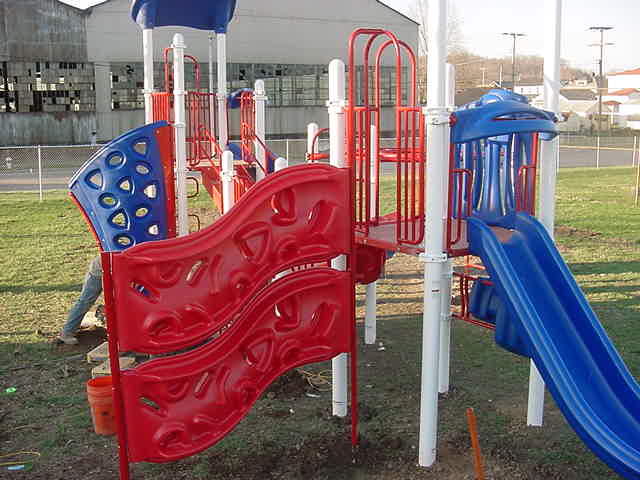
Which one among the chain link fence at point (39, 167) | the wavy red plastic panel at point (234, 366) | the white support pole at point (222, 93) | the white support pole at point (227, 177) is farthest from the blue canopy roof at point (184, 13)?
the chain link fence at point (39, 167)

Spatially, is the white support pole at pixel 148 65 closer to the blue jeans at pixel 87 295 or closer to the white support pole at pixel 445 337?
the blue jeans at pixel 87 295

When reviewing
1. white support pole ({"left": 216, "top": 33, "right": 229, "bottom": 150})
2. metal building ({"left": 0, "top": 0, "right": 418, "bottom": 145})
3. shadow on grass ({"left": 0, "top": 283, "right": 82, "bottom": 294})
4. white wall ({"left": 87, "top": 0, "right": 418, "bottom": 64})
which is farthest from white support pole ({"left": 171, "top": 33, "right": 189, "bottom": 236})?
white wall ({"left": 87, "top": 0, "right": 418, "bottom": 64})

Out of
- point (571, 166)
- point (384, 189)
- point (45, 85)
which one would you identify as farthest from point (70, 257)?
point (45, 85)

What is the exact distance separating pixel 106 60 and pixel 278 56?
904 cm

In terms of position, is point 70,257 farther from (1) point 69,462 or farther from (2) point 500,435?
(2) point 500,435

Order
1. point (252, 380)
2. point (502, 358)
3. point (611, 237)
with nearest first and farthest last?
1. point (252, 380)
2. point (502, 358)
3. point (611, 237)

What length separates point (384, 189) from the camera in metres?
20.2

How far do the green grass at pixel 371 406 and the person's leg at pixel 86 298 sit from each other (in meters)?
0.26

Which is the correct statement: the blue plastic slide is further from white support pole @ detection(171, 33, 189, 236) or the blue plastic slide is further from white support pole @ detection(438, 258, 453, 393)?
white support pole @ detection(171, 33, 189, 236)

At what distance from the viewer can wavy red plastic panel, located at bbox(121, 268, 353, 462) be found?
4230 millimetres

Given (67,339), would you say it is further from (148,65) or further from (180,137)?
(148,65)

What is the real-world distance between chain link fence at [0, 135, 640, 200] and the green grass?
12.8m

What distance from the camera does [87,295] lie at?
734 centimetres

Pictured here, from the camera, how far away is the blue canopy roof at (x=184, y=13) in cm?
922
